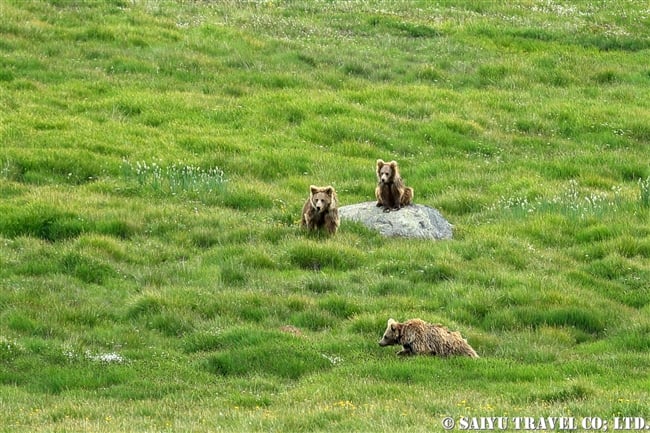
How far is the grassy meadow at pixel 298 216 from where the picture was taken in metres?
14.5

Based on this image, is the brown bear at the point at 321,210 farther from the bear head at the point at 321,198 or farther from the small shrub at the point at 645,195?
the small shrub at the point at 645,195

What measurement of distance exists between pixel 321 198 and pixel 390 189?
173 cm

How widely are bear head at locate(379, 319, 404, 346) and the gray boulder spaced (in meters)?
6.04

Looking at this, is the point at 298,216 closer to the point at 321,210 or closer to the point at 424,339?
the point at 321,210

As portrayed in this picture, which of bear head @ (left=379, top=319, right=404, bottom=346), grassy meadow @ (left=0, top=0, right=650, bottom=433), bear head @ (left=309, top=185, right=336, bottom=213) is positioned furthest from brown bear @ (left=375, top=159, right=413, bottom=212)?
bear head @ (left=379, top=319, right=404, bottom=346)

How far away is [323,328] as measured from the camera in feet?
56.8

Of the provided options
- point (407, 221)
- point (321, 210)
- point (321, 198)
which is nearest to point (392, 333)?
point (321, 198)

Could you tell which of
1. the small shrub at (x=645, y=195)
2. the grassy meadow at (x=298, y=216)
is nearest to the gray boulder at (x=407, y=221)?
the grassy meadow at (x=298, y=216)

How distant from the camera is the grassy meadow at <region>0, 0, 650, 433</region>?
14477 mm

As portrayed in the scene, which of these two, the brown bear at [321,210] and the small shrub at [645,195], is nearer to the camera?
the brown bear at [321,210]

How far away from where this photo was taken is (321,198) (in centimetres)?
2084

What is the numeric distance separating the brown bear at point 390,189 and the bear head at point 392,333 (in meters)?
6.16

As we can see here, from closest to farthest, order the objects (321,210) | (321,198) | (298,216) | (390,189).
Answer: (321,198) → (321,210) → (390,189) → (298,216)

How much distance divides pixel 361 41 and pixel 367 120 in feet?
28.0
